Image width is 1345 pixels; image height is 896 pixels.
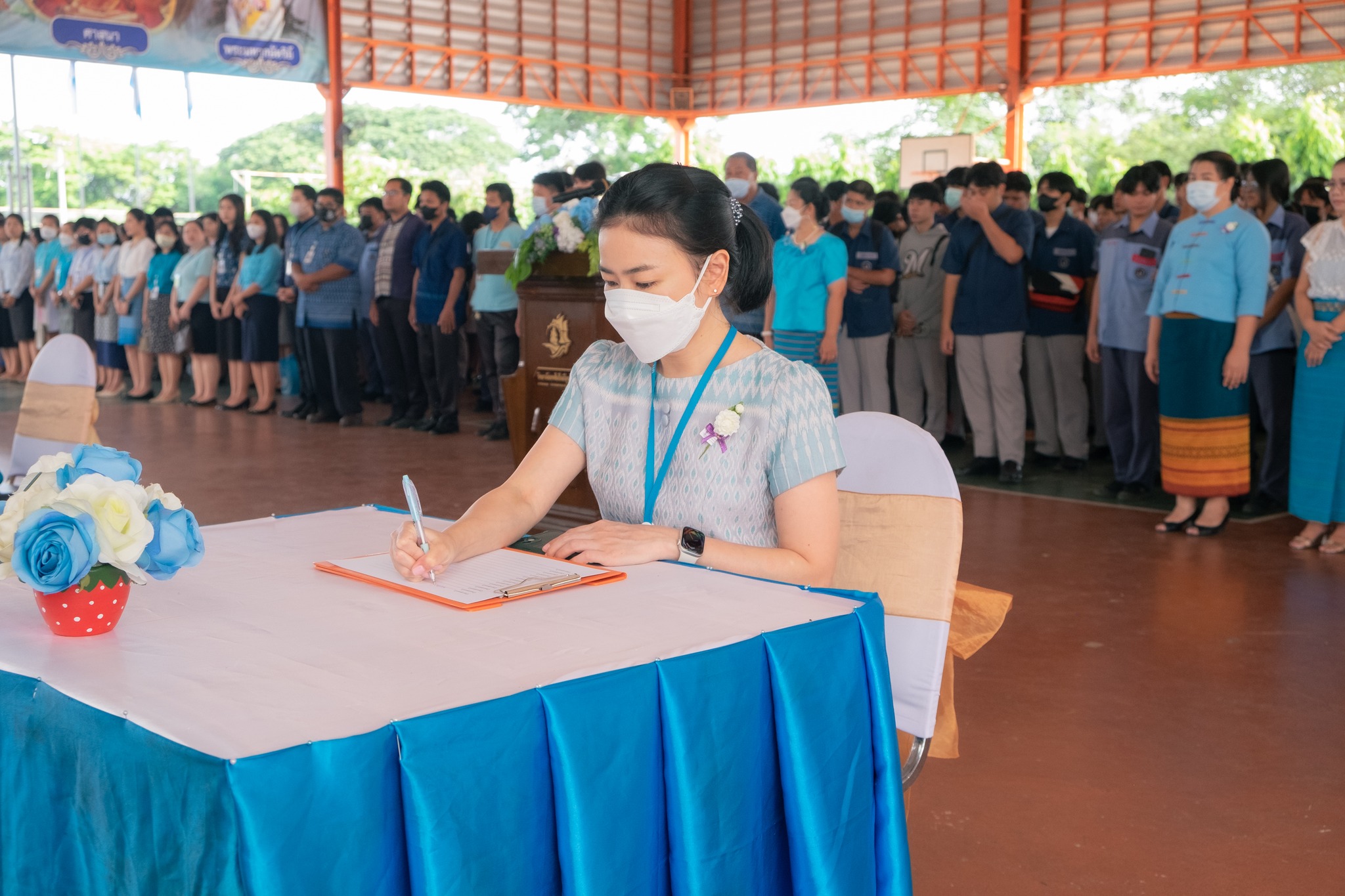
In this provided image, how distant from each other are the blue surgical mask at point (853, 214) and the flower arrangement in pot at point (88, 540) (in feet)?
17.4

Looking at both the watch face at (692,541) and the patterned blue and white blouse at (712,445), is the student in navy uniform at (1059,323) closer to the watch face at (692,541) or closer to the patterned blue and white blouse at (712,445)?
the patterned blue and white blouse at (712,445)

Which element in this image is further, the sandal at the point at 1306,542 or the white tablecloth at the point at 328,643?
the sandal at the point at 1306,542

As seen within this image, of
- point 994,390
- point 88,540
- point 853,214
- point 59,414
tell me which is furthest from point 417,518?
point 853,214

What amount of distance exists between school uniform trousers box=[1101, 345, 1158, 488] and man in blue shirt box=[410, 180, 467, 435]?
3.72m

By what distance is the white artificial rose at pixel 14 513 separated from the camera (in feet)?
4.08

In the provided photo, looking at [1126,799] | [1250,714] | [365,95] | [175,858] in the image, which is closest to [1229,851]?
[1126,799]

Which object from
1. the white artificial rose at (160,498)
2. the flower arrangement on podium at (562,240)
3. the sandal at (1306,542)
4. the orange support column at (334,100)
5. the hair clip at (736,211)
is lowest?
the sandal at (1306,542)

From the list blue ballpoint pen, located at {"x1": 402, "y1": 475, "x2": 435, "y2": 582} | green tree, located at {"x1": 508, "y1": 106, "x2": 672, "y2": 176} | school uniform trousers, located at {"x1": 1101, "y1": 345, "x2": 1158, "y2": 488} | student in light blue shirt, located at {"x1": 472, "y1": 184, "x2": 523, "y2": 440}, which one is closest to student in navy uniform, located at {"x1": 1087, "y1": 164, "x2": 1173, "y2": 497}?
school uniform trousers, located at {"x1": 1101, "y1": 345, "x2": 1158, "y2": 488}

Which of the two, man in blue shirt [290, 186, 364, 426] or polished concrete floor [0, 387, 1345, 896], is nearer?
polished concrete floor [0, 387, 1345, 896]

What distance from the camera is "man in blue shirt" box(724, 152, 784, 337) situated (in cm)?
588

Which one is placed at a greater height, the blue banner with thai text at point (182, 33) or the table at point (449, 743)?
the blue banner with thai text at point (182, 33)

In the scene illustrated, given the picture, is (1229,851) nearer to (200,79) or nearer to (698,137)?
(200,79)

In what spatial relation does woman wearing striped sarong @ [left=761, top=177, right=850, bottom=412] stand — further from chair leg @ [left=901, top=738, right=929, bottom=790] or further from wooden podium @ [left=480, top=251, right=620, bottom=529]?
chair leg @ [left=901, top=738, right=929, bottom=790]

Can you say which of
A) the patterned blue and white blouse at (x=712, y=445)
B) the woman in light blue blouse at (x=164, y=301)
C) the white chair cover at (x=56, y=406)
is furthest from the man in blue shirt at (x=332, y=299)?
the patterned blue and white blouse at (x=712, y=445)
